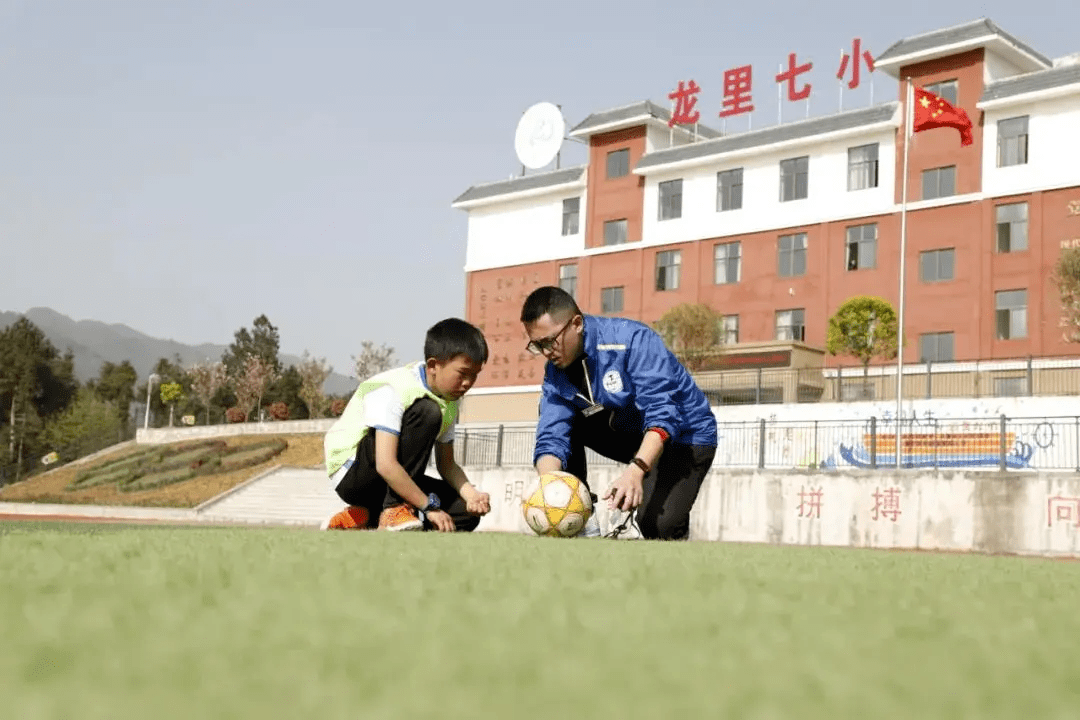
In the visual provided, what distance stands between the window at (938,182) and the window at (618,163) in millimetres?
13714

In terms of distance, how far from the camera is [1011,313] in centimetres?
3822

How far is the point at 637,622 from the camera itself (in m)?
2.24

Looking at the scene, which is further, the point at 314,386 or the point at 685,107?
the point at 314,386

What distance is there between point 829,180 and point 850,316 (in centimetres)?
829

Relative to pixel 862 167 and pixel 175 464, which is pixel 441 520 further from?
pixel 175 464

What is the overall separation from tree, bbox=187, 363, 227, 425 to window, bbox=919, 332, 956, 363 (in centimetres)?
5289

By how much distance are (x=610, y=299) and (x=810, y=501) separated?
2808 cm

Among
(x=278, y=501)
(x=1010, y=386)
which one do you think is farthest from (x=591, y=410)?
(x=278, y=501)

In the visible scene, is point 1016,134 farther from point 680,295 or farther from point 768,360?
point 680,295

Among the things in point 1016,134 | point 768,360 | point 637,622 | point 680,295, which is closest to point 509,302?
point 680,295

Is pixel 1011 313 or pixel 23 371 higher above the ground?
pixel 1011 313

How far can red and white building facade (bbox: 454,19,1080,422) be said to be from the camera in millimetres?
37969

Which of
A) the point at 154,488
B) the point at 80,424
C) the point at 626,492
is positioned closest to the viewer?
the point at 626,492

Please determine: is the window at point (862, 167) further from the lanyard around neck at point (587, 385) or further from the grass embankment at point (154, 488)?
the lanyard around neck at point (587, 385)
